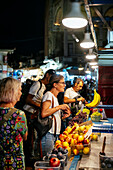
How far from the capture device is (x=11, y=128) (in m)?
2.85

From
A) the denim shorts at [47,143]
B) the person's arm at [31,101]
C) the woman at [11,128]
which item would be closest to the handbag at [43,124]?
the denim shorts at [47,143]

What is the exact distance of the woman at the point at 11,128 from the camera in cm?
283

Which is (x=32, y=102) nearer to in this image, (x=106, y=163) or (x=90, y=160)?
(x=90, y=160)

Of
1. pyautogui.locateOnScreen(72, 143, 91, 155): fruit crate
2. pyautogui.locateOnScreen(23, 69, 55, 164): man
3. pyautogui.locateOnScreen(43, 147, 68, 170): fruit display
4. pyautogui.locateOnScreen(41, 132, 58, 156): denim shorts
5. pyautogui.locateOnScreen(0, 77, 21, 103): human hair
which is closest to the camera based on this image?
pyautogui.locateOnScreen(43, 147, 68, 170): fruit display

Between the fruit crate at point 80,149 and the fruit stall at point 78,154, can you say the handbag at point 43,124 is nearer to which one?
the fruit stall at point 78,154

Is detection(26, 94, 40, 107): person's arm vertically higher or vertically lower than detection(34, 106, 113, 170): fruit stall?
higher

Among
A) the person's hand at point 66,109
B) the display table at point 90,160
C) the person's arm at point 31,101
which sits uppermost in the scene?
the person's arm at point 31,101

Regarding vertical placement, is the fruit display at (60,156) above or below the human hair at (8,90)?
below

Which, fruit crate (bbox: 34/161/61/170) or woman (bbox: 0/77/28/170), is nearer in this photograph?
fruit crate (bbox: 34/161/61/170)

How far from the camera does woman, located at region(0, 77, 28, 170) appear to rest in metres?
2.83

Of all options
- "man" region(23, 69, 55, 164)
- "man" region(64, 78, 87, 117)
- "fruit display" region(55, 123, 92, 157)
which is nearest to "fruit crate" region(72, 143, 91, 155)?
"fruit display" region(55, 123, 92, 157)

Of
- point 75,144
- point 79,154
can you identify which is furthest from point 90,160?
point 75,144

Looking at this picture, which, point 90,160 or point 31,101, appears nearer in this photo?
point 90,160

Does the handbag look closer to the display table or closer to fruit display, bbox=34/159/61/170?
the display table
